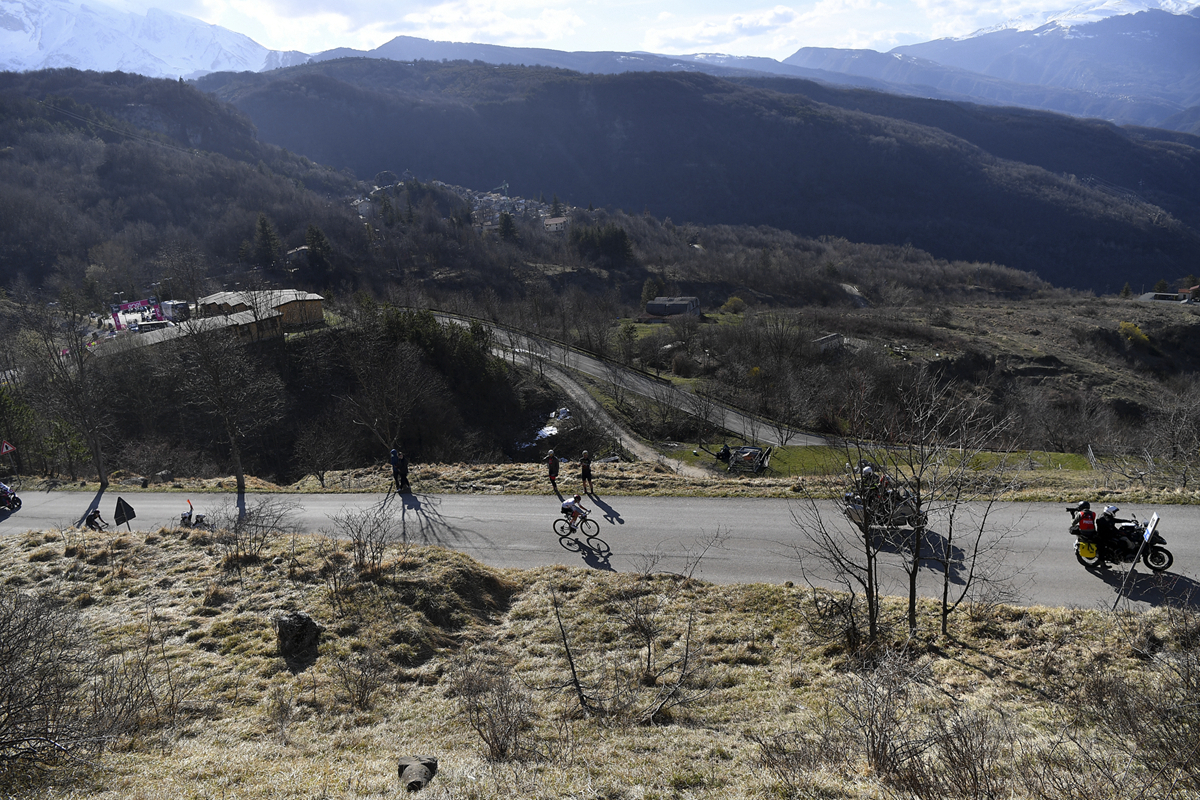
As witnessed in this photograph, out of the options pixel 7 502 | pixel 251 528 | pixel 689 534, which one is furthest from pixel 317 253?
pixel 689 534

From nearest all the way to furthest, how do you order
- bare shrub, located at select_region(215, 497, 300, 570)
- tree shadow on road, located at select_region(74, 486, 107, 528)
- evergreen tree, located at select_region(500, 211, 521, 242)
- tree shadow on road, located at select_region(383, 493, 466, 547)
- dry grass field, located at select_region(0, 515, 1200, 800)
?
dry grass field, located at select_region(0, 515, 1200, 800), bare shrub, located at select_region(215, 497, 300, 570), tree shadow on road, located at select_region(383, 493, 466, 547), tree shadow on road, located at select_region(74, 486, 107, 528), evergreen tree, located at select_region(500, 211, 521, 242)

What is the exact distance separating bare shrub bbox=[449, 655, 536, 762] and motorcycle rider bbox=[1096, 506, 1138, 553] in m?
13.2

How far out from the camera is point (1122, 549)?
42.9 ft

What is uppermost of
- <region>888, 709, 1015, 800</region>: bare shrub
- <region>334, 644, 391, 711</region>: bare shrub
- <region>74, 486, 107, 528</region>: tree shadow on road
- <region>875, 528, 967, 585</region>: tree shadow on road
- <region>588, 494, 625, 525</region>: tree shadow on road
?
<region>888, 709, 1015, 800</region>: bare shrub

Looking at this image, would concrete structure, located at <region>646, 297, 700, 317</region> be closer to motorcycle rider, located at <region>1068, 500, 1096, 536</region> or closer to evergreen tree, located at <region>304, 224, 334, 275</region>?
evergreen tree, located at <region>304, 224, 334, 275</region>

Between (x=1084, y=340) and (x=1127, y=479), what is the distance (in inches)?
2720

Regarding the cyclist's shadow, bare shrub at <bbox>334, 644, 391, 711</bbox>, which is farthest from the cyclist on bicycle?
bare shrub at <bbox>334, 644, 391, 711</bbox>

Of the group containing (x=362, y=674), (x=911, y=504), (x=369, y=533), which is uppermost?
(x=911, y=504)

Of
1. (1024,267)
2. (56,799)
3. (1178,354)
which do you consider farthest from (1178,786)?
(1024,267)

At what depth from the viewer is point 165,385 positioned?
4334 centimetres

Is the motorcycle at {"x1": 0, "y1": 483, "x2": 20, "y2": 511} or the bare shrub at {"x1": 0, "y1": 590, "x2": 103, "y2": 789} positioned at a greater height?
the bare shrub at {"x1": 0, "y1": 590, "x2": 103, "y2": 789}

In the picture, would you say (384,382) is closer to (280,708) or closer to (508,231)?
(280,708)

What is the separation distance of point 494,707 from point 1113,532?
13.9 metres

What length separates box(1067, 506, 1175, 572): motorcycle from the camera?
12.7m
